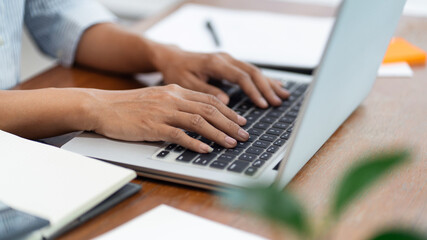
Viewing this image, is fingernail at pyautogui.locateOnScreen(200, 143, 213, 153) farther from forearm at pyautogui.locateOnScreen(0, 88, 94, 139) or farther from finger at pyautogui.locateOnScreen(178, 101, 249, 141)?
forearm at pyautogui.locateOnScreen(0, 88, 94, 139)

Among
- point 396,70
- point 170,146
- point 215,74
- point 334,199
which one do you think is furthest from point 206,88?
point 334,199

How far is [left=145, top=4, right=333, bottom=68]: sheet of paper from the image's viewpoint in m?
1.15

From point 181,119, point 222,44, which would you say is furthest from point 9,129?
point 222,44

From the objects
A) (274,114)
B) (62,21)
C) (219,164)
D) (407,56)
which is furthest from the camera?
(62,21)

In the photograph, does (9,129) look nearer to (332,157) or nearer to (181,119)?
(181,119)

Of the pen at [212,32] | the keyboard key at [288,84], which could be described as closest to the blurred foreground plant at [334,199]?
the keyboard key at [288,84]

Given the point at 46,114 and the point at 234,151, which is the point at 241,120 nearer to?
the point at 234,151

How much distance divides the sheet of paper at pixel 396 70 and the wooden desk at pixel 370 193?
0.07 feet

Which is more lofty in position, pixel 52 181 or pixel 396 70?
pixel 396 70

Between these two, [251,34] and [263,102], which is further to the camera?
[251,34]

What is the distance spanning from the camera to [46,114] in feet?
2.58

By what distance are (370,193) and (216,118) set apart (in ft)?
0.75

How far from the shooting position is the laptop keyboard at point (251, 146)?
68cm

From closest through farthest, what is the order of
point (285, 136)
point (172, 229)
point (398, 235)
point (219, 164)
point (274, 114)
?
point (398, 235)
point (172, 229)
point (219, 164)
point (285, 136)
point (274, 114)
